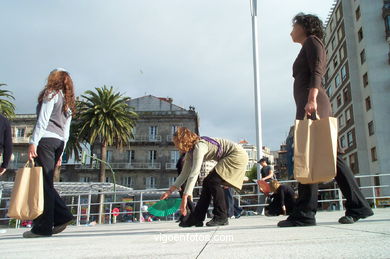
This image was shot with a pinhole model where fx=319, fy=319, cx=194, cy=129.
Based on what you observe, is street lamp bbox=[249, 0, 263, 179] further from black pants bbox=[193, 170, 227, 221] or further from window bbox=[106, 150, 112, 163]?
window bbox=[106, 150, 112, 163]

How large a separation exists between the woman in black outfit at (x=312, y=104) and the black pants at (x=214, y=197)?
3.03 ft

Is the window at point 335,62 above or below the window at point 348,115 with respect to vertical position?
above

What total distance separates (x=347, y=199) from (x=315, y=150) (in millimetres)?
769

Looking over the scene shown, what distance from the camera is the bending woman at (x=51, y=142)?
3566mm

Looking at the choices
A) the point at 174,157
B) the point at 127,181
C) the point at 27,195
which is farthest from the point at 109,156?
the point at 27,195

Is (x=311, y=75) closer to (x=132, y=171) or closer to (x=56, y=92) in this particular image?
(x=56, y=92)

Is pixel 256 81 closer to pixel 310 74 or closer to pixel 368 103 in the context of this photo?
pixel 310 74

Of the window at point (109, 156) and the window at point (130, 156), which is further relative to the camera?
the window at point (109, 156)

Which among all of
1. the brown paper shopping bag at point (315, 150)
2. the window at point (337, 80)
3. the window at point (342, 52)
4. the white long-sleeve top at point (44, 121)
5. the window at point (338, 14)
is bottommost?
the brown paper shopping bag at point (315, 150)

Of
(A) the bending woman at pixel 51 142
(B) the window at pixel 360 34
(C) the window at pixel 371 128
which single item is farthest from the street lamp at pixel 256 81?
(B) the window at pixel 360 34

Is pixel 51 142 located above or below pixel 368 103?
below

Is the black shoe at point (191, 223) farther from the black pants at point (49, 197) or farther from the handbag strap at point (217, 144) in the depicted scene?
the black pants at point (49, 197)

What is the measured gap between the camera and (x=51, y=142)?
371cm

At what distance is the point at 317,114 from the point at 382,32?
1256 inches
